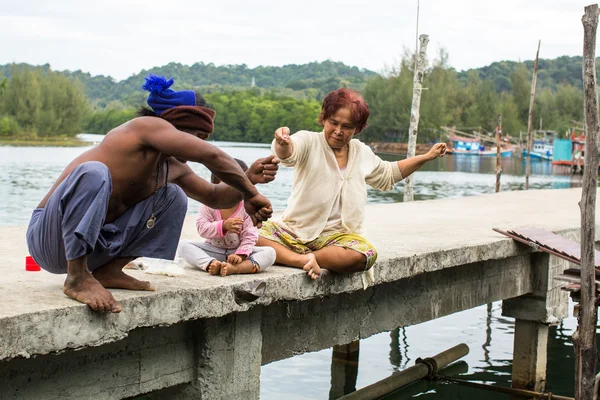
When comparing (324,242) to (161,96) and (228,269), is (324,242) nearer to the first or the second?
(228,269)

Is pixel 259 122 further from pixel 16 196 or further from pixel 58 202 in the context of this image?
pixel 58 202

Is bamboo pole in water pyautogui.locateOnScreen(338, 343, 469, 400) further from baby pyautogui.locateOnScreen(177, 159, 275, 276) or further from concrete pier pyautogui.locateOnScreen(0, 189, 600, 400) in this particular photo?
baby pyautogui.locateOnScreen(177, 159, 275, 276)

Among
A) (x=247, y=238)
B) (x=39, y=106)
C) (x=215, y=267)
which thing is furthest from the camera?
(x=39, y=106)

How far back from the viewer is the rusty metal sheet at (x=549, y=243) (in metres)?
6.71

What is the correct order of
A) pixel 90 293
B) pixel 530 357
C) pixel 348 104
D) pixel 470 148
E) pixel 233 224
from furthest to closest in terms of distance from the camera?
pixel 470 148 < pixel 530 357 < pixel 348 104 < pixel 233 224 < pixel 90 293

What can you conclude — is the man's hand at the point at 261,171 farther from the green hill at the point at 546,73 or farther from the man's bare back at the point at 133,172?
the green hill at the point at 546,73

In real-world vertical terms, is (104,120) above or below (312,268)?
above

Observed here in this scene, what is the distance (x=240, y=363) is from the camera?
15.8ft

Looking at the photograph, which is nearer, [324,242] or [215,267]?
[215,267]

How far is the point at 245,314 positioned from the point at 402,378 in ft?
11.4

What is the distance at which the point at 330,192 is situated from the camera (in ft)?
17.9

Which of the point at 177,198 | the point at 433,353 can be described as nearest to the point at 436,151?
the point at 177,198

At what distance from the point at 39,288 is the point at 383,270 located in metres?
2.47

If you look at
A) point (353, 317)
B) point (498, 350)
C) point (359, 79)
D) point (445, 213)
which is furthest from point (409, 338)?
point (359, 79)
